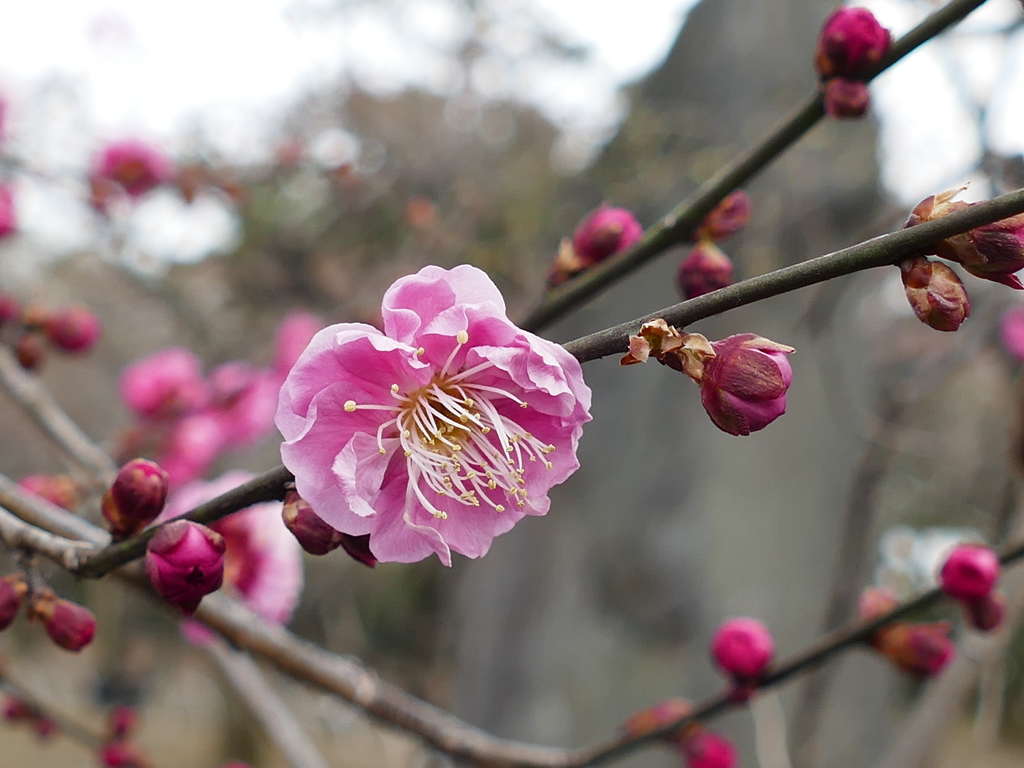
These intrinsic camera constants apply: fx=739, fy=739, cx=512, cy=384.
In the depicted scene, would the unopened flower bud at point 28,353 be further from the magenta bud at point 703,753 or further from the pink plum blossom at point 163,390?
the magenta bud at point 703,753

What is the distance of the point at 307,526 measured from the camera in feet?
1.17

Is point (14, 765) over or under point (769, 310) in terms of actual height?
under

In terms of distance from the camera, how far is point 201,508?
1.18 ft

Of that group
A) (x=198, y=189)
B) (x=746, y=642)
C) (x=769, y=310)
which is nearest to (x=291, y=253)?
(x=198, y=189)

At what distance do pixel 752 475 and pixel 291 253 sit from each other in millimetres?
2123

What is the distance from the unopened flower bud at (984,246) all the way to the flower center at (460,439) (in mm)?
201

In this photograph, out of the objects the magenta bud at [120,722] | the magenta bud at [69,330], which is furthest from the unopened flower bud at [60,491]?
the magenta bud at [120,722]

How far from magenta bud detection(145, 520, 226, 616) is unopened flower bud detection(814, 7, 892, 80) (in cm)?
49

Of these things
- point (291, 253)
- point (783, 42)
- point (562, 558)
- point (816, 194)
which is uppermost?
point (783, 42)

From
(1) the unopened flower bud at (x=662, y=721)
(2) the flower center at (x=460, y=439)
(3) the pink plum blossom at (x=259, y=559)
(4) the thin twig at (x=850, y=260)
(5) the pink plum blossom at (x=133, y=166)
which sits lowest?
(3) the pink plum blossom at (x=259, y=559)

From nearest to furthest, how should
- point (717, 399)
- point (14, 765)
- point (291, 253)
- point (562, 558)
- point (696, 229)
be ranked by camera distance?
point (717, 399) < point (696, 229) < point (562, 558) < point (291, 253) < point (14, 765)

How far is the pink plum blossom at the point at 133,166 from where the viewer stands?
1.57 metres

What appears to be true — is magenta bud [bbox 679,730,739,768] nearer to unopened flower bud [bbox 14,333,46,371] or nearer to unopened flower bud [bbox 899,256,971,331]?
unopened flower bud [bbox 899,256,971,331]

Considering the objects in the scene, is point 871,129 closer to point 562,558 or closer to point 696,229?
point 562,558
